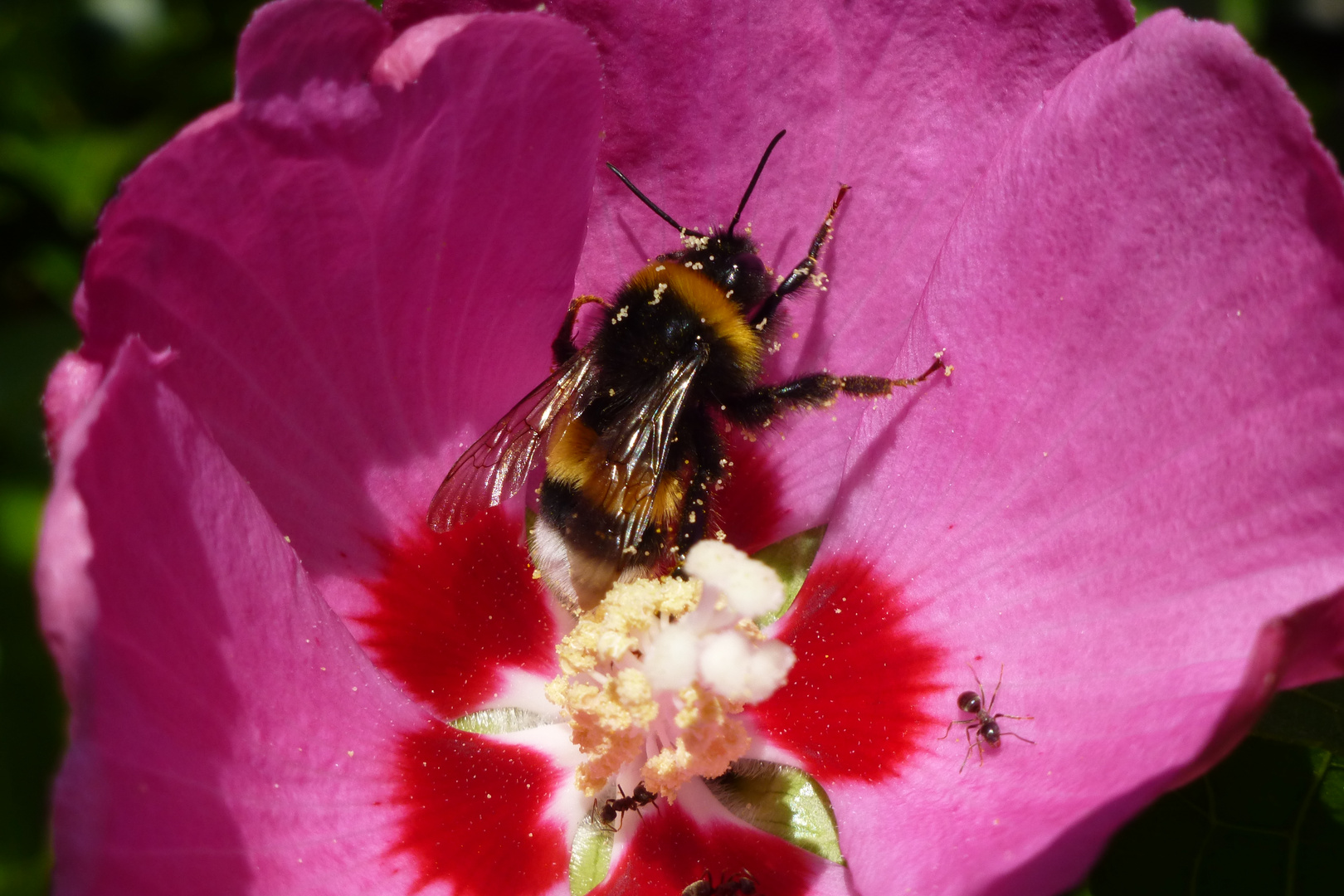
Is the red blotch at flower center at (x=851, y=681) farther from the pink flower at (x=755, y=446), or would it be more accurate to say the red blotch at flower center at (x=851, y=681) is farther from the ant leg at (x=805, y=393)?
the ant leg at (x=805, y=393)

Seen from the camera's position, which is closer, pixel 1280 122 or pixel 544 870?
pixel 1280 122

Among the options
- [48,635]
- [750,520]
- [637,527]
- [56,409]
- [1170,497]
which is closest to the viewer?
[48,635]

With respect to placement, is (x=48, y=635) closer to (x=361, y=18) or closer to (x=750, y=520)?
(x=361, y=18)

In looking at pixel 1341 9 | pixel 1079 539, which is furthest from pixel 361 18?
pixel 1341 9

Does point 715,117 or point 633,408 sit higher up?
point 715,117

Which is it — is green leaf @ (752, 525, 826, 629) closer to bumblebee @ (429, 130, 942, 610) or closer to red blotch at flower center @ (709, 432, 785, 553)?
red blotch at flower center @ (709, 432, 785, 553)

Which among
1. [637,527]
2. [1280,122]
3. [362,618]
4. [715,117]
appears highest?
[1280,122]
